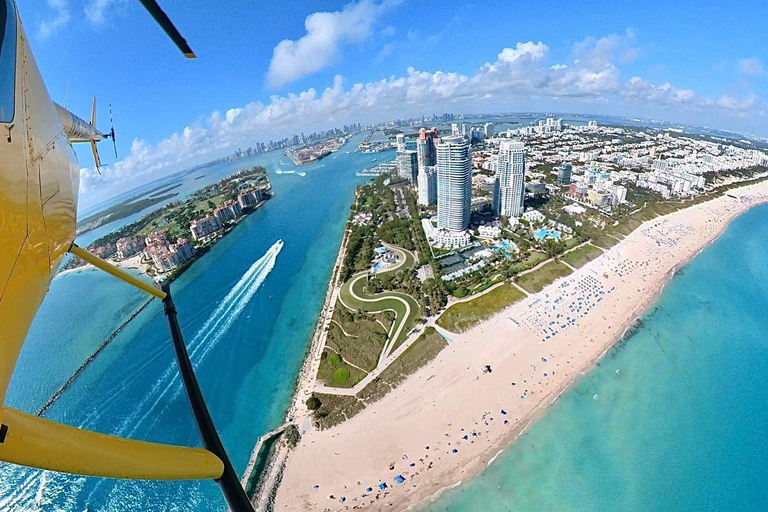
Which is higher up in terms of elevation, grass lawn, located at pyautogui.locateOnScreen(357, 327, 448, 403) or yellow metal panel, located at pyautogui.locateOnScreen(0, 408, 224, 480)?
Result: yellow metal panel, located at pyautogui.locateOnScreen(0, 408, 224, 480)

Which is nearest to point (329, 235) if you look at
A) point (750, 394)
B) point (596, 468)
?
point (596, 468)

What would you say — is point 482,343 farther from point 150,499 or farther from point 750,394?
point 150,499

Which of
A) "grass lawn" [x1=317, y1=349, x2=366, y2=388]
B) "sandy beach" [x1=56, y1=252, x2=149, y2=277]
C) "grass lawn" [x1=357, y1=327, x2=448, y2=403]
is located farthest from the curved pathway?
"sandy beach" [x1=56, y1=252, x2=149, y2=277]

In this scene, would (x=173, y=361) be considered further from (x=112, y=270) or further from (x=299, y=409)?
(x=112, y=270)

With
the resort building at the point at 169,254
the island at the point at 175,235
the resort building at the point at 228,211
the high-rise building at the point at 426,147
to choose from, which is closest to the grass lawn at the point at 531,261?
the high-rise building at the point at 426,147

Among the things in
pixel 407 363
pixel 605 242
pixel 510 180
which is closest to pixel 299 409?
pixel 407 363

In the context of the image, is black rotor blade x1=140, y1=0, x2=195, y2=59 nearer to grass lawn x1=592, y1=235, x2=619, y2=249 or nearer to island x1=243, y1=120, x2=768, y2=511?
island x1=243, y1=120, x2=768, y2=511
